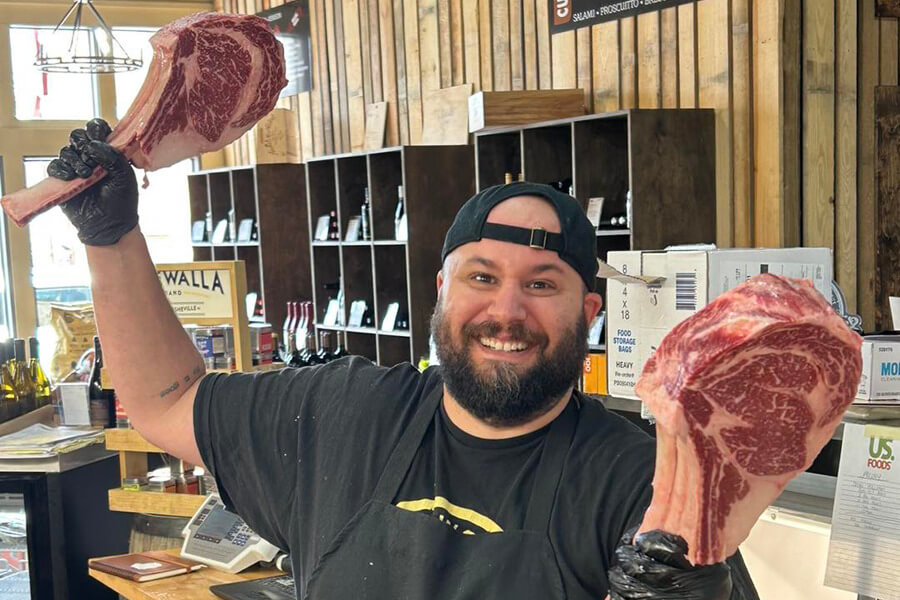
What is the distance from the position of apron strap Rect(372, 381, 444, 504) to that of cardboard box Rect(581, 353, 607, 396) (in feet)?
5.91

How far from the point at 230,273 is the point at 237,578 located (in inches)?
40.6

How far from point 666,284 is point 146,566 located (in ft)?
5.82

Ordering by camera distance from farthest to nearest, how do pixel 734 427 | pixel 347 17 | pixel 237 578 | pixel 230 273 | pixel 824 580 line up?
pixel 347 17, pixel 230 273, pixel 237 578, pixel 824 580, pixel 734 427

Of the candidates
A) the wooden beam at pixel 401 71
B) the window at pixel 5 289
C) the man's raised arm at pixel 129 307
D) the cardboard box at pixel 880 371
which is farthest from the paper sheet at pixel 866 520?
the window at pixel 5 289

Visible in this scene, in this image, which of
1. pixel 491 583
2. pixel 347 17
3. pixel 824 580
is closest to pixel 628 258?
pixel 824 580

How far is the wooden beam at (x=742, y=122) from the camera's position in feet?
15.3

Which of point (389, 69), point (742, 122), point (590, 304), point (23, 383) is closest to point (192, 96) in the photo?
point (590, 304)

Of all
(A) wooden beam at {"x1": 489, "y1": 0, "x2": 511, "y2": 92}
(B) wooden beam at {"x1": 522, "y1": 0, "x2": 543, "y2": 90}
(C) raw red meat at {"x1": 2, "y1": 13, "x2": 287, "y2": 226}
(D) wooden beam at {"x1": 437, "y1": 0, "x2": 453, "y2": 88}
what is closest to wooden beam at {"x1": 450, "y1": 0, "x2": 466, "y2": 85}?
(D) wooden beam at {"x1": 437, "y1": 0, "x2": 453, "y2": 88}

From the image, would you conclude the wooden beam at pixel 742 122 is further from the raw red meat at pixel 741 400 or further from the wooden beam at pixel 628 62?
the raw red meat at pixel 741 400

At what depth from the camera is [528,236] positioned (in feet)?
5.47

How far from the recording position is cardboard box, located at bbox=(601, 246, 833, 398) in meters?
2.44

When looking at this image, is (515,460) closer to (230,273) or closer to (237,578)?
(237,578)

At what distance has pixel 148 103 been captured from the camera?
67.7 inches

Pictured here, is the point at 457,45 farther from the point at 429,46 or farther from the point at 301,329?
the point at 301,329
